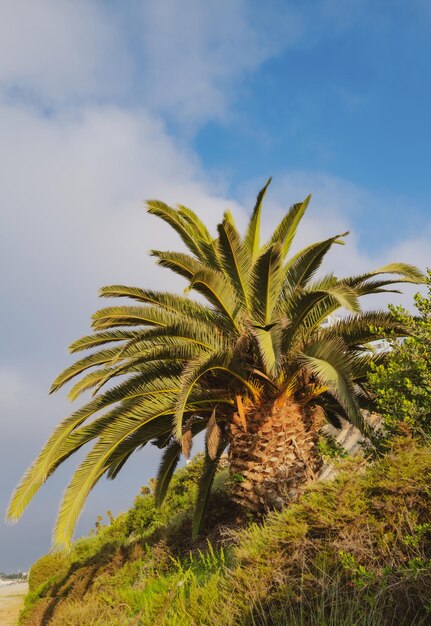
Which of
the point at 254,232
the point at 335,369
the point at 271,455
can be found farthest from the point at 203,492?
the point at 254,232

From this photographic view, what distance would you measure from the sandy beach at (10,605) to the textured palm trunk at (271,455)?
12.0 metres

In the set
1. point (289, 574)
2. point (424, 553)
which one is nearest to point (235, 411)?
point (289, 574)

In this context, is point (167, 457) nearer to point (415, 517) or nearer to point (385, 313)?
point (385, 313)

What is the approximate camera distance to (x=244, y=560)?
6828mm

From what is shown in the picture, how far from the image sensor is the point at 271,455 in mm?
9570

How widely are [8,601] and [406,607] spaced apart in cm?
2098

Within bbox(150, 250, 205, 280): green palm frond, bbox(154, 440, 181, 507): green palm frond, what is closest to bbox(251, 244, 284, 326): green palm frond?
bbox(150, 250, 205, 280): green palm frond

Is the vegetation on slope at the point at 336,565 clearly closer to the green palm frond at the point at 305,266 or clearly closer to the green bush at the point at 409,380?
the green bush at the point at 409,380

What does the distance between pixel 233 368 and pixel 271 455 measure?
1632 millimetres

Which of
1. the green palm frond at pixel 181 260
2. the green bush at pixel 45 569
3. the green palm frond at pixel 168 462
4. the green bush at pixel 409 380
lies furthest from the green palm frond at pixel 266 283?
the green bush at pixel 45 569

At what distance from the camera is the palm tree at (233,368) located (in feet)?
30.7

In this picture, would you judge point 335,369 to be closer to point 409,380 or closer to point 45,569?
point 409,380

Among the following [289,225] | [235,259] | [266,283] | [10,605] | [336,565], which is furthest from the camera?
[10,605]

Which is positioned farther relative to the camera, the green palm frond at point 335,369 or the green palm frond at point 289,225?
the green palm frond at point 289,225
